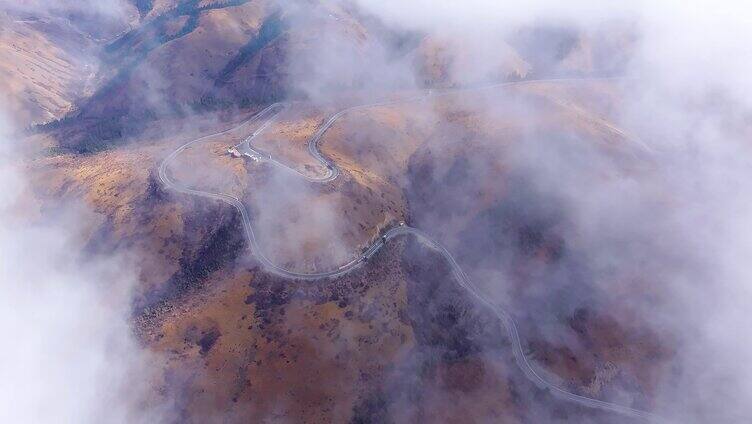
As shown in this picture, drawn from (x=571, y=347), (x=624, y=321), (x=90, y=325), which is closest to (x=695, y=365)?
(x=624, y=321)

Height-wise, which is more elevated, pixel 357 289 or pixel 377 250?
pixel 377 250

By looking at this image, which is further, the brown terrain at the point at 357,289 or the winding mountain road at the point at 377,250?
the brown terrain at the point at 357,289

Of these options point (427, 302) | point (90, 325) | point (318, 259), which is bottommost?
point (90, 325)

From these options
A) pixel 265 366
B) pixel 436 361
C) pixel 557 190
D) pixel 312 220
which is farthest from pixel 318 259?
pixel 557 190

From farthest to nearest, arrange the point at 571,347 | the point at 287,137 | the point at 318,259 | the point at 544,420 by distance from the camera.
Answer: the point at 287,137 < the point at 318,259 < the point at 571,347 < the point at 544,420

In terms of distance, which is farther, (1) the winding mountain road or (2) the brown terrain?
(2) the brown terrain

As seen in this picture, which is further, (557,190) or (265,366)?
(557,190)

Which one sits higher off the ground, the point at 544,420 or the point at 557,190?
the point at 557,190

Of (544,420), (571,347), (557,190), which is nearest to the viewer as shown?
(544,420)

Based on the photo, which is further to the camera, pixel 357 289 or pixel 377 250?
pixel 377 250

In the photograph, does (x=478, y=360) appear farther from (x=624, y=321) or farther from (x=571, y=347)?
(x=624, y=321)
